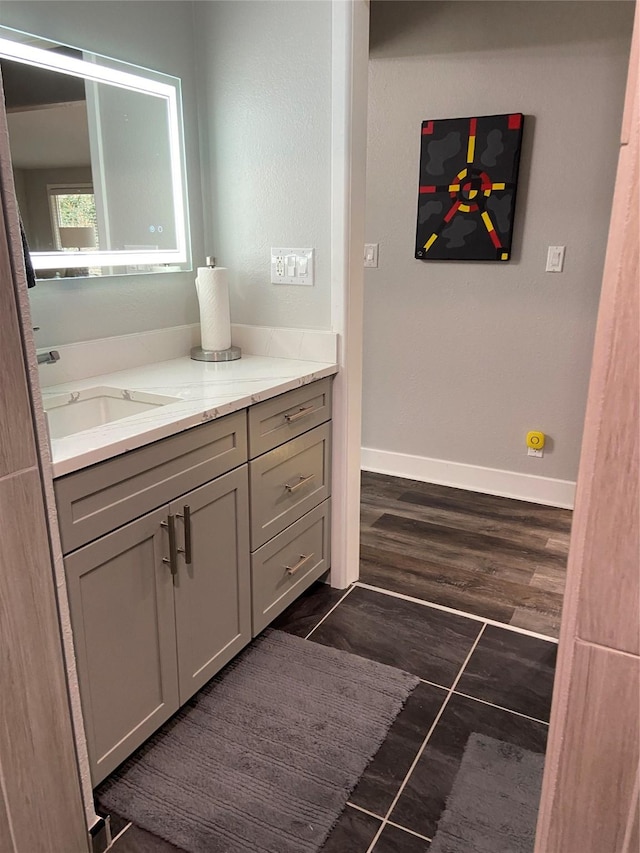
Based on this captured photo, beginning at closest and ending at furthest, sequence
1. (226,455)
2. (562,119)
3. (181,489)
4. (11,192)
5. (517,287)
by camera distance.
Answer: (11,192) → (181,489) → (226,455) → (562,119) → (517,287)

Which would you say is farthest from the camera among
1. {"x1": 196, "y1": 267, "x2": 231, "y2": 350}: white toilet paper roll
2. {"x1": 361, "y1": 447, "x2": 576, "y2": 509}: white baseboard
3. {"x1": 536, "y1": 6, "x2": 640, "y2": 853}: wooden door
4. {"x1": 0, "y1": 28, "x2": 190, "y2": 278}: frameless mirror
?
{"x1": 361, "y1": 447, "x2": 576, "y2": 509}: white baseboard

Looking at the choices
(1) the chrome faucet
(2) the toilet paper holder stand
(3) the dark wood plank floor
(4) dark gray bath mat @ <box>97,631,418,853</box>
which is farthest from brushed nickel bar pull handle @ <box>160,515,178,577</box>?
(3) the dark wood plank floor

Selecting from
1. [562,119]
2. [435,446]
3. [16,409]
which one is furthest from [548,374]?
[16,409]

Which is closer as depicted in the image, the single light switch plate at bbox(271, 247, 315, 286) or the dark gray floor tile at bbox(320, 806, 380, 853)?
the dark gray floor tile at bbox(320, 806, 380, 853)

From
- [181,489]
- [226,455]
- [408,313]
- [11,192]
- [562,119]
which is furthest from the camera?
[408,313]

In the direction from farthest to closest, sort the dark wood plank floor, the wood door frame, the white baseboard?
the white baseboard, the dark wood plank floor, the wood door frame

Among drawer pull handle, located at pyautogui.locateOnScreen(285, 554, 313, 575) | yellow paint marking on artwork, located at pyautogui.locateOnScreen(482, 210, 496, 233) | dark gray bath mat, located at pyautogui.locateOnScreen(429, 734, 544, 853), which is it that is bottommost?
dark gray bath mat, located at pyautogui.locateOnScreen(429, 734, 544, 853)

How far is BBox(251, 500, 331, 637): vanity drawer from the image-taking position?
211 cm

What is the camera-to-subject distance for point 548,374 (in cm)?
316

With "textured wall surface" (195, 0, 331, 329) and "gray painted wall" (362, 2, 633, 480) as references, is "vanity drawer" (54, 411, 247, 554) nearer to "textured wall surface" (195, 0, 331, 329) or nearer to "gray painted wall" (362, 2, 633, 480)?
"textured wall surface" (195, 0, 331, 329)

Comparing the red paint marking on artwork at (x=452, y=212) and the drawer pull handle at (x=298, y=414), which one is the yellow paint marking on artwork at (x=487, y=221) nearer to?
the red paint marking on artwork at (x=452, y=212)

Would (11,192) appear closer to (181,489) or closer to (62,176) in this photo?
(181,489)

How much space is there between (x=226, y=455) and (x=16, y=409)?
0.84m

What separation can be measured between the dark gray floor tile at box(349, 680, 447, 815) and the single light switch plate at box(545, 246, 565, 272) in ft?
6.61
